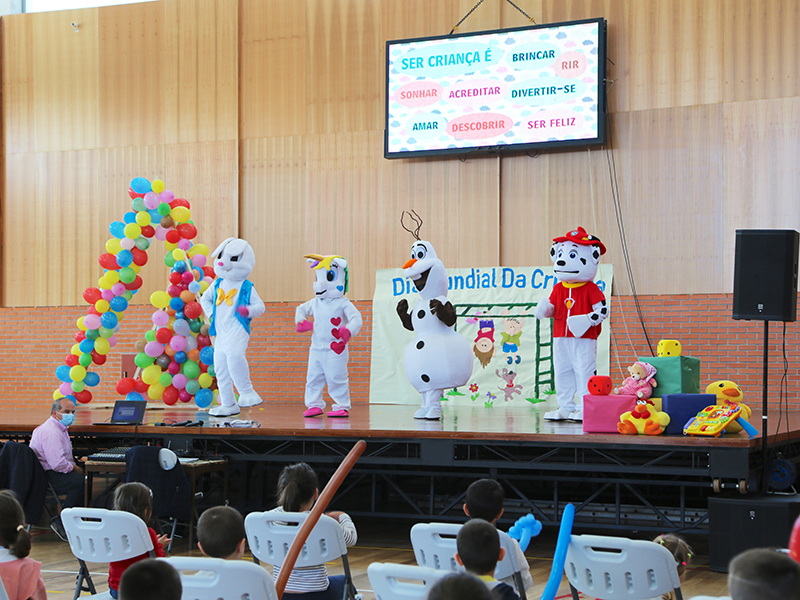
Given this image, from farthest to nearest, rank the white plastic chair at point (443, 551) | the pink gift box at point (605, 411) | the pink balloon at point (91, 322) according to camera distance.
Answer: the pink balloon at point (91, 322) → the pink gift box at point (605, 411) → the white plastic chair at point (443, 551)

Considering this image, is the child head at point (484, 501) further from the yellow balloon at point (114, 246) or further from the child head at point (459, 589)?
the yellow balloon at point (114, 246)

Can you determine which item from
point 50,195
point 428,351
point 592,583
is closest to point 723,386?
point 428,351

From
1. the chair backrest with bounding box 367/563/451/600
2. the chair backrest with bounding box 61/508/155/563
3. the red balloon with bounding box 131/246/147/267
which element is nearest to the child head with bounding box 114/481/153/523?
the chair backrest with bounding box 61/508/155/563

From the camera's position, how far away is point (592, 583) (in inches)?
123

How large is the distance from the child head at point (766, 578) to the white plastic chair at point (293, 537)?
203cm

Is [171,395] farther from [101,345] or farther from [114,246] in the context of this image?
[114,246]

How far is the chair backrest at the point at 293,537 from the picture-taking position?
362 centimetres

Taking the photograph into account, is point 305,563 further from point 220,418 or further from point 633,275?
point 633,275

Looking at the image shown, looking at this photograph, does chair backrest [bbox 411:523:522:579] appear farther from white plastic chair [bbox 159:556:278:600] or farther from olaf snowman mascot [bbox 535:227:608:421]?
olaf snowman mascot [bbox 535:227:608:421]

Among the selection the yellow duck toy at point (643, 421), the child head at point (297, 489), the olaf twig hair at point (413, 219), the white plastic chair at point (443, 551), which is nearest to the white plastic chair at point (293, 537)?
the child head at point (297, 489)

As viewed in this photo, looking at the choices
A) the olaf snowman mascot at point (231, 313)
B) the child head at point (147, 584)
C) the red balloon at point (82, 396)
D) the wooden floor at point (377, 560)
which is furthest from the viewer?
the red balloon at point (82, 396)

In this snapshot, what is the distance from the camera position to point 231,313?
7.89 metres

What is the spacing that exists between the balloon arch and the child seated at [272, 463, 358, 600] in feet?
17.1

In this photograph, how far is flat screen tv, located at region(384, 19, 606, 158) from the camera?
9.21 m
